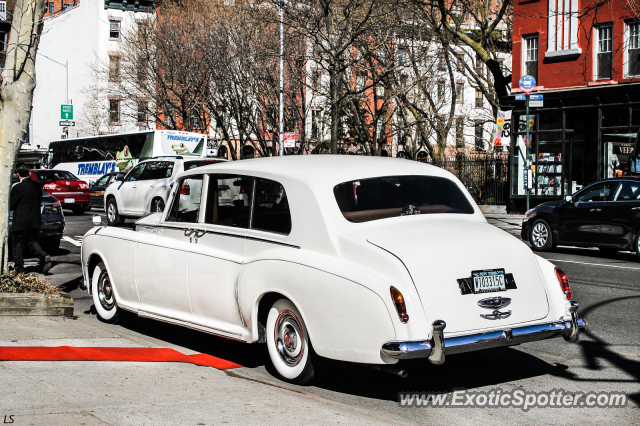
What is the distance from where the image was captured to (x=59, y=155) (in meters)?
44.7

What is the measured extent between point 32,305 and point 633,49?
A: 24299 millimetres

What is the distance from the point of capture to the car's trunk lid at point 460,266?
16.1 ft

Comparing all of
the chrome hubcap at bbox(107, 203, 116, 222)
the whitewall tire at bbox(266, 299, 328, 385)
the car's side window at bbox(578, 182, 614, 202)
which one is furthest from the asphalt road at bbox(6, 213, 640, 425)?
the chrome hubcap at bbox(107, 203, 116, 222)

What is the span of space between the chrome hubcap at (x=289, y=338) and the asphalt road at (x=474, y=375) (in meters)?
0.23

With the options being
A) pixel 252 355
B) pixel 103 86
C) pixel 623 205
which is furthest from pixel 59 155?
pixel 252 355

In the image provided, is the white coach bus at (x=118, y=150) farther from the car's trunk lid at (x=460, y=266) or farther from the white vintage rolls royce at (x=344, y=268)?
the car's trunk lid at (x=460, y=266)

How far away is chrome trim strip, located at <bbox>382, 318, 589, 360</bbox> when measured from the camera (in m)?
4.70

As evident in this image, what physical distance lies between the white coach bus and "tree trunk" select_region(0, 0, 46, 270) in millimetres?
20809

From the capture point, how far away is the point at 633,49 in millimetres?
26062

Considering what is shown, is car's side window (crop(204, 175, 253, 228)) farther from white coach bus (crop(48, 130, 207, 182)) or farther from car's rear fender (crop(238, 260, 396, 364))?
white coach bus (crop(48, 130, 207, 182))

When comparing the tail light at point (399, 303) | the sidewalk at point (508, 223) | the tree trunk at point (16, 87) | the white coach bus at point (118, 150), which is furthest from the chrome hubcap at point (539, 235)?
the white coach bus at point (118, 150)

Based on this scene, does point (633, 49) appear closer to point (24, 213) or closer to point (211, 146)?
point (211, 146)

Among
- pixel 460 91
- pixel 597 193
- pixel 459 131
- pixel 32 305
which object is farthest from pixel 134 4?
pixel 460 91

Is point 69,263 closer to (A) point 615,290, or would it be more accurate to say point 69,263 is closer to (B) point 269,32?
(A) point 615,290
